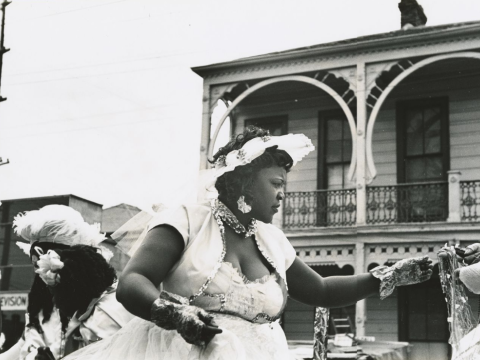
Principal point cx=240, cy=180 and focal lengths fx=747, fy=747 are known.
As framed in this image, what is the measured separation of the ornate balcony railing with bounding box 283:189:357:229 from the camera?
13.1m

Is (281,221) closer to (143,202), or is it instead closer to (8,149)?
(8,149)

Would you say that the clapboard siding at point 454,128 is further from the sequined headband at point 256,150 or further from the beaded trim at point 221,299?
the beaded trim at point 221,299

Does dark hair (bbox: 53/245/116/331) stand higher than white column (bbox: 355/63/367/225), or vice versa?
white column (bbox: 355/63/367/225)

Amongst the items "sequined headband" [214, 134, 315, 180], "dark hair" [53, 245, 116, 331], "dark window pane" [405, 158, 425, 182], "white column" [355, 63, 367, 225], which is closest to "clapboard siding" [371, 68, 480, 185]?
"dark window pane" [405, 158, 425, 182]

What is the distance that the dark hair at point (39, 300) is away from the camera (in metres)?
3.73

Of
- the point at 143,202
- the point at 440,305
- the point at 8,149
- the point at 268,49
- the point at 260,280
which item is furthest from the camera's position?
the point at 268,49

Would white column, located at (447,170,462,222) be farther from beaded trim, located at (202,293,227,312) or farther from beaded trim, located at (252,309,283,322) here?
beaded trim, located at (202,293,227,312)

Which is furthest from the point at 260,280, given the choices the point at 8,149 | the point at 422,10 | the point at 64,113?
the point at 422,10

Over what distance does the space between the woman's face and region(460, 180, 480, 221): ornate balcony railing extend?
9.95m

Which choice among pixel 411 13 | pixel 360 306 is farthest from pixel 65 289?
pixel 411 13

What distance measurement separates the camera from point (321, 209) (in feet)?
43.9

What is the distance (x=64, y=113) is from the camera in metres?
11.1

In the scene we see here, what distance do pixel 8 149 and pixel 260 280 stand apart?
32.9ft

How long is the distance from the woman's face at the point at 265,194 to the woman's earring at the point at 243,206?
2 cm
